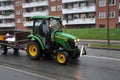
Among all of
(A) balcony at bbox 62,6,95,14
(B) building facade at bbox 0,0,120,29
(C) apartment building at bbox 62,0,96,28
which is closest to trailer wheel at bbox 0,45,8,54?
(B) building facade at bbox 0,0,120,29

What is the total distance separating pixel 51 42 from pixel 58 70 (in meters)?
2.59

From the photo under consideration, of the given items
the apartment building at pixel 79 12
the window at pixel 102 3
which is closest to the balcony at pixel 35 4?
the apartment building at pixel 79 12

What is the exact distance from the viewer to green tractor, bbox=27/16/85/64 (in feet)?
43.6

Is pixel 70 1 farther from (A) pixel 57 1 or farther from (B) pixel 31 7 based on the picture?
(B) pixel 31 7

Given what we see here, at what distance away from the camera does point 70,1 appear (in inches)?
2645

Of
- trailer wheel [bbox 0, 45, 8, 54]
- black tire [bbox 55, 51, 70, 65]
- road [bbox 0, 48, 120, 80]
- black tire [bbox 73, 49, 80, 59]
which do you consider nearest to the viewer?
road [bbox 0, 48, 120, 80]

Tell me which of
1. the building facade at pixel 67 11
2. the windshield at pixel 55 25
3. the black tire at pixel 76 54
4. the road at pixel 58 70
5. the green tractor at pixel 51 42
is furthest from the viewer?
the building facade at pixel 67 11

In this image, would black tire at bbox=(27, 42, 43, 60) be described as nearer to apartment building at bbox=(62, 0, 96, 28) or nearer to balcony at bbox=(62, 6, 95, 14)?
apartment building at bbox=(62, 0, 96, 28)

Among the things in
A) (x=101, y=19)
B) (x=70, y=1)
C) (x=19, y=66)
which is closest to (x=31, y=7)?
(x=70, y=1)

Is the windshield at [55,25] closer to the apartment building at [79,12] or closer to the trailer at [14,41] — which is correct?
the trailer at [14,41]

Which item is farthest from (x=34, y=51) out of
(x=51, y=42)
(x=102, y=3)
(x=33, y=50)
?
(x=102, y=3)

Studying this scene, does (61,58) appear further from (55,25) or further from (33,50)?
(33,50)

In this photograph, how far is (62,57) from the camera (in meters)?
13.1

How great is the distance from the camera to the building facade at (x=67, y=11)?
201 ft
